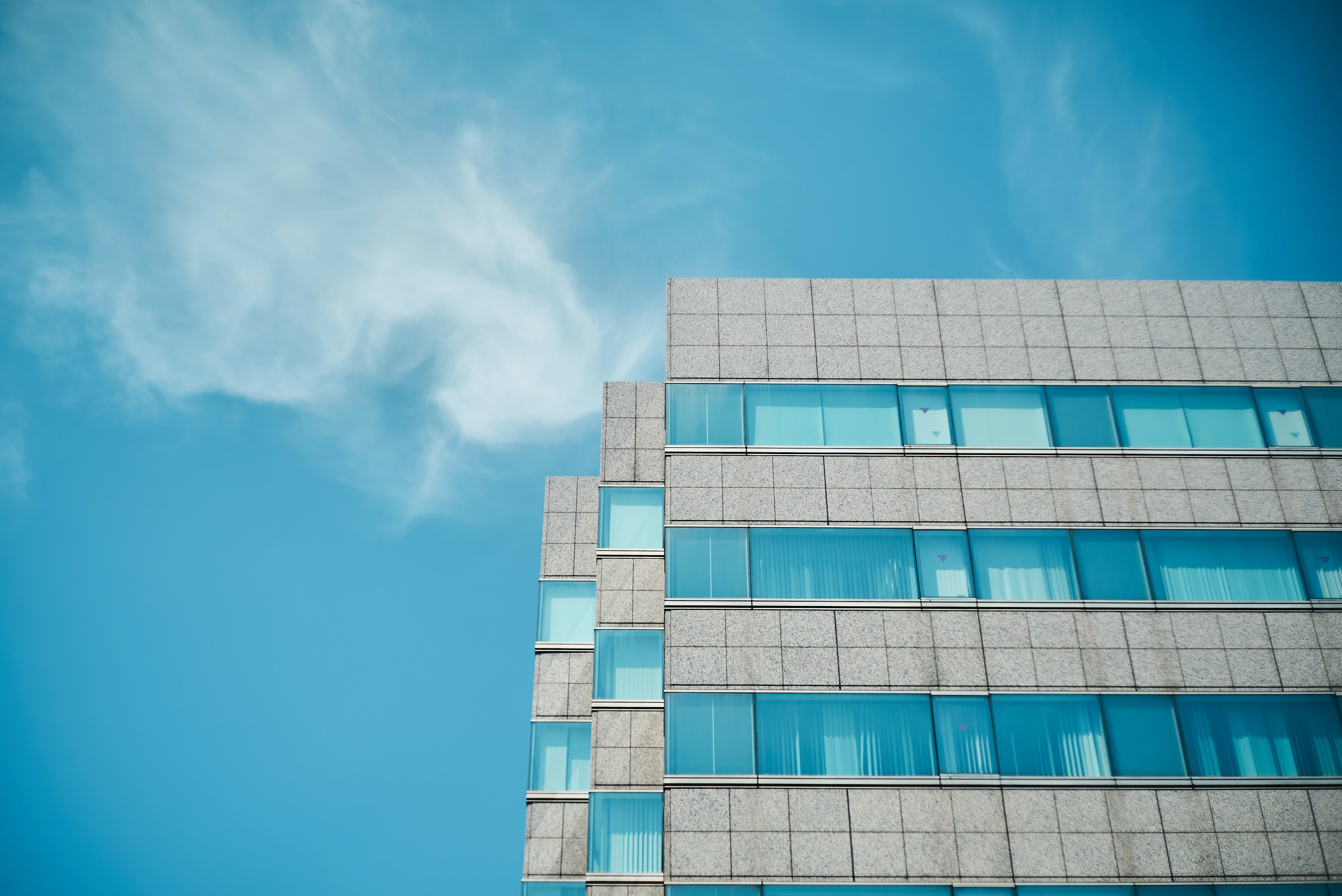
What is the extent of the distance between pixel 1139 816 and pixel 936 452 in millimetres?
9494

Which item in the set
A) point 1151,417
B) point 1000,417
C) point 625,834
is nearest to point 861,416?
point 1000,417

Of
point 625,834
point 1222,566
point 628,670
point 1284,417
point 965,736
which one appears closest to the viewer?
point 965,736

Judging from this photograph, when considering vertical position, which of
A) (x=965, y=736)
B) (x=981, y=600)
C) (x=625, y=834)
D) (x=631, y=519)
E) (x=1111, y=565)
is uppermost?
(x=631, y=519)

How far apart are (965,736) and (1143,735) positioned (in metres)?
4.19

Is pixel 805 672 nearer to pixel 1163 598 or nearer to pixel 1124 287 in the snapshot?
pixel 1163 598

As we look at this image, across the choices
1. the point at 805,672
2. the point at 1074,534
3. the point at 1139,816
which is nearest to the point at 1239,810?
the point at 1139,816

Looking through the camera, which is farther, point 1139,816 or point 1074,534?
point 1074,534

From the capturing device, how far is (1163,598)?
21.1 meters

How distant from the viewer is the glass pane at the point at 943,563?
69.3 feet

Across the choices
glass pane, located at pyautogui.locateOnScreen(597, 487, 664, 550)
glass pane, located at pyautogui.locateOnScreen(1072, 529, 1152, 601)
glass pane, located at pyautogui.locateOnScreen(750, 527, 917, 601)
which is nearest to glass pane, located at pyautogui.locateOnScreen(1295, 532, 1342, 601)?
glass pane, located at pyautogui.locateOnScreen(1072, 529, 1152, 601)

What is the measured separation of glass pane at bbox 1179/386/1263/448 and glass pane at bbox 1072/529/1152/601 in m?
3.60

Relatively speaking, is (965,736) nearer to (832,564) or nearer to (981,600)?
(981,600)

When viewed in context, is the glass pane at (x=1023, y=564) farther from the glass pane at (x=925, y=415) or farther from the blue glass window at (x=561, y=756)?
the blue glass window at (x=561, y=756)

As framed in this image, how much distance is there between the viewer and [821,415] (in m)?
22.8
